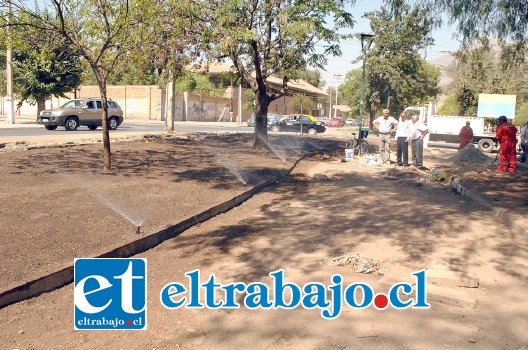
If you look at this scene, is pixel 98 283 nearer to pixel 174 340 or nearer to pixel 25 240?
pixel 174 340

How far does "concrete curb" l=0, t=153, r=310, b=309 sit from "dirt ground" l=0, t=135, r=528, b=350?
8cm

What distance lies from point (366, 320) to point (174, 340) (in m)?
1.66

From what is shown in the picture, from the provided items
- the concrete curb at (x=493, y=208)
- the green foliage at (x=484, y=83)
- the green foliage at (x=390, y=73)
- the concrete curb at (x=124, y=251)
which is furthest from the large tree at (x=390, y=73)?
the concrete curb at (x=124, y=251)

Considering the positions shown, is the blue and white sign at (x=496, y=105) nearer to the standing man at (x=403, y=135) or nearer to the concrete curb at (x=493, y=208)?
the standing man at (x=403, y=135)

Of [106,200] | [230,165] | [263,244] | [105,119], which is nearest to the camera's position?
[263,244]

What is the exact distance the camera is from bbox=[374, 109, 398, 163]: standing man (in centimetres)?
1748

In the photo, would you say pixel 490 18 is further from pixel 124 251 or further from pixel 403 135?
pixel 124 251

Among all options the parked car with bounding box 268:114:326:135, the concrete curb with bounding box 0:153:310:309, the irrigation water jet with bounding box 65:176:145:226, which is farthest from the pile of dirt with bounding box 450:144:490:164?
the parked car with bounding box 268:114:326:135

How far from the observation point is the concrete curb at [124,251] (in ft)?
16.2

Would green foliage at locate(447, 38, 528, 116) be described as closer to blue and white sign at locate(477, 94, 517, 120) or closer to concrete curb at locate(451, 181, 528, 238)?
blue and white sign at locate(477, 94, 517, 120)

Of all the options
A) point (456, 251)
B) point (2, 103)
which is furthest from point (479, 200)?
point (2, 103)

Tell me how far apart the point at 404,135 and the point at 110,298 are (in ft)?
44.7

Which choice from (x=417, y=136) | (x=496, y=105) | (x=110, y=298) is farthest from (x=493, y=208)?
(x=496, y=105)

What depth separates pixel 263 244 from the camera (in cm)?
715
